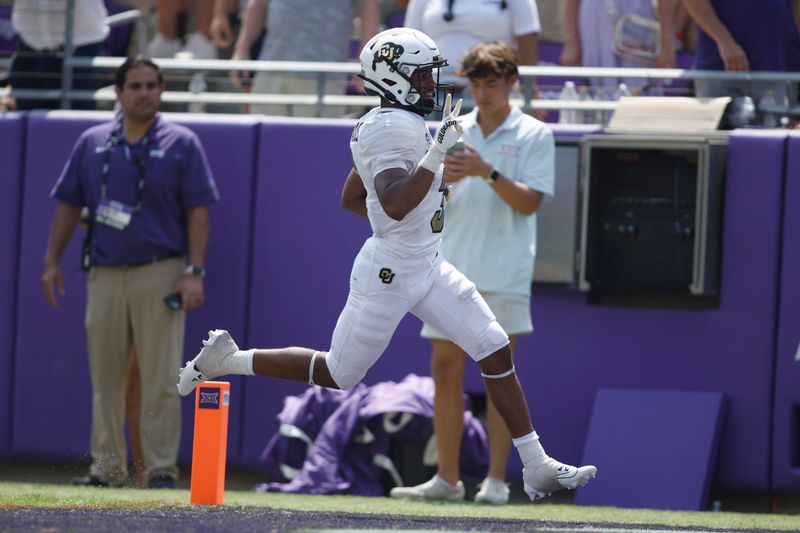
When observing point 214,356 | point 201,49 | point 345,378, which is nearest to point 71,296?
point 201,49

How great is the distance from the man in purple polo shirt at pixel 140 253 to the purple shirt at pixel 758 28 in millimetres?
3152

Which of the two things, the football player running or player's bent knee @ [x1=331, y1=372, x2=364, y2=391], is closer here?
the football player running

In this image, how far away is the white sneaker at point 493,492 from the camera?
8086 millimetres

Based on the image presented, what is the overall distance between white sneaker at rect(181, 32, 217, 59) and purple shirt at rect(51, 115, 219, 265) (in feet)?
8.47

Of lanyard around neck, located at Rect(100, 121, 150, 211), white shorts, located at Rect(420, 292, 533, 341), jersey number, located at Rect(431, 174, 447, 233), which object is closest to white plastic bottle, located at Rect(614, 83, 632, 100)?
white shorts, located at Rect(420, 292, 533, 341)

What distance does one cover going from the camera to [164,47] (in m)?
11.7

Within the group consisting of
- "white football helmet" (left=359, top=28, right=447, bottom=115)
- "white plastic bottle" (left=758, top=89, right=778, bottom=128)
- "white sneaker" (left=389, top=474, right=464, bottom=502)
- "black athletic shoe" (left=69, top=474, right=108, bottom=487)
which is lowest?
"black athletic shoe" (left=69, top=474, right=108, bottom=487)

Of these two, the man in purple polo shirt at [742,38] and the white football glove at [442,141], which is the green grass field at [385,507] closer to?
the white football glove at [442,141]

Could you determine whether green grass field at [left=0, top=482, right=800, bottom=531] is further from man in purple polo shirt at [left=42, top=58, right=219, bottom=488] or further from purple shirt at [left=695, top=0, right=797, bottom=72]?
purple shirt at [left=695, top=0, right=797, bottom=72]

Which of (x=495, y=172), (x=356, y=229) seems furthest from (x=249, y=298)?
(x=495, y=172)

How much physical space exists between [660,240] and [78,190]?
3.33 metres

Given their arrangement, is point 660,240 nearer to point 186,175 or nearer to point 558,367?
point 558,367

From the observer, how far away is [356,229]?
925 centimetres

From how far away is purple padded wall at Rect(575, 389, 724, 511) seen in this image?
27.1 ft
